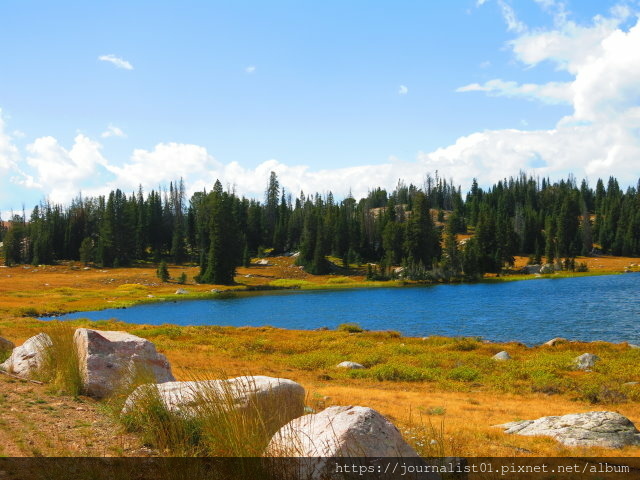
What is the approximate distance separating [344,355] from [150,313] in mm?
39491

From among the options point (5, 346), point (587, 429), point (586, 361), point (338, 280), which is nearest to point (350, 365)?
point (586, 361)

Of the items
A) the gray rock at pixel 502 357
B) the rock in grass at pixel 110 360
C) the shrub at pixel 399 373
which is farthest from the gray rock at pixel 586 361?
the rock in grass at pixel 110 360

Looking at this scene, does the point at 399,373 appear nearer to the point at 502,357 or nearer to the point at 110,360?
the point at 502,357

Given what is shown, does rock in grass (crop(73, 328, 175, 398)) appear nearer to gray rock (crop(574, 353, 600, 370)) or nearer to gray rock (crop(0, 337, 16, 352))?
gray rock (crop(0, 337, 16, 352))

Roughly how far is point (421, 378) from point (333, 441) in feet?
61.7

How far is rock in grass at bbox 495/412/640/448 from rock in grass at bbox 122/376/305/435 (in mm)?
7086

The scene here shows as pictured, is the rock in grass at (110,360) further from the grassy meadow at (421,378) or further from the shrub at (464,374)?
the shrub at (464,374)

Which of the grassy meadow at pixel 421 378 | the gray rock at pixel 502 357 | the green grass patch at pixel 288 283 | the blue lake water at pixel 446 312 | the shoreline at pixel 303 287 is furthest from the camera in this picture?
the green grass patch at pixel 288 283

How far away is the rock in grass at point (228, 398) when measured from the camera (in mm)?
7434

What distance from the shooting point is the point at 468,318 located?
50.7 m

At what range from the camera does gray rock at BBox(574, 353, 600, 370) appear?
25.0m

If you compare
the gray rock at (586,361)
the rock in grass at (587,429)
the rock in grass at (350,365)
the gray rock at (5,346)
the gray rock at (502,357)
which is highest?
the gray rock at (5,346)

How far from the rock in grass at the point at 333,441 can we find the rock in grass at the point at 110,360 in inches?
232

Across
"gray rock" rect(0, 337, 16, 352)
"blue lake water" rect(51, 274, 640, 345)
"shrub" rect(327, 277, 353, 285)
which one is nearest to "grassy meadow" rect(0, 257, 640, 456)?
"gray rock" rect(0, 337, 16, 352)
